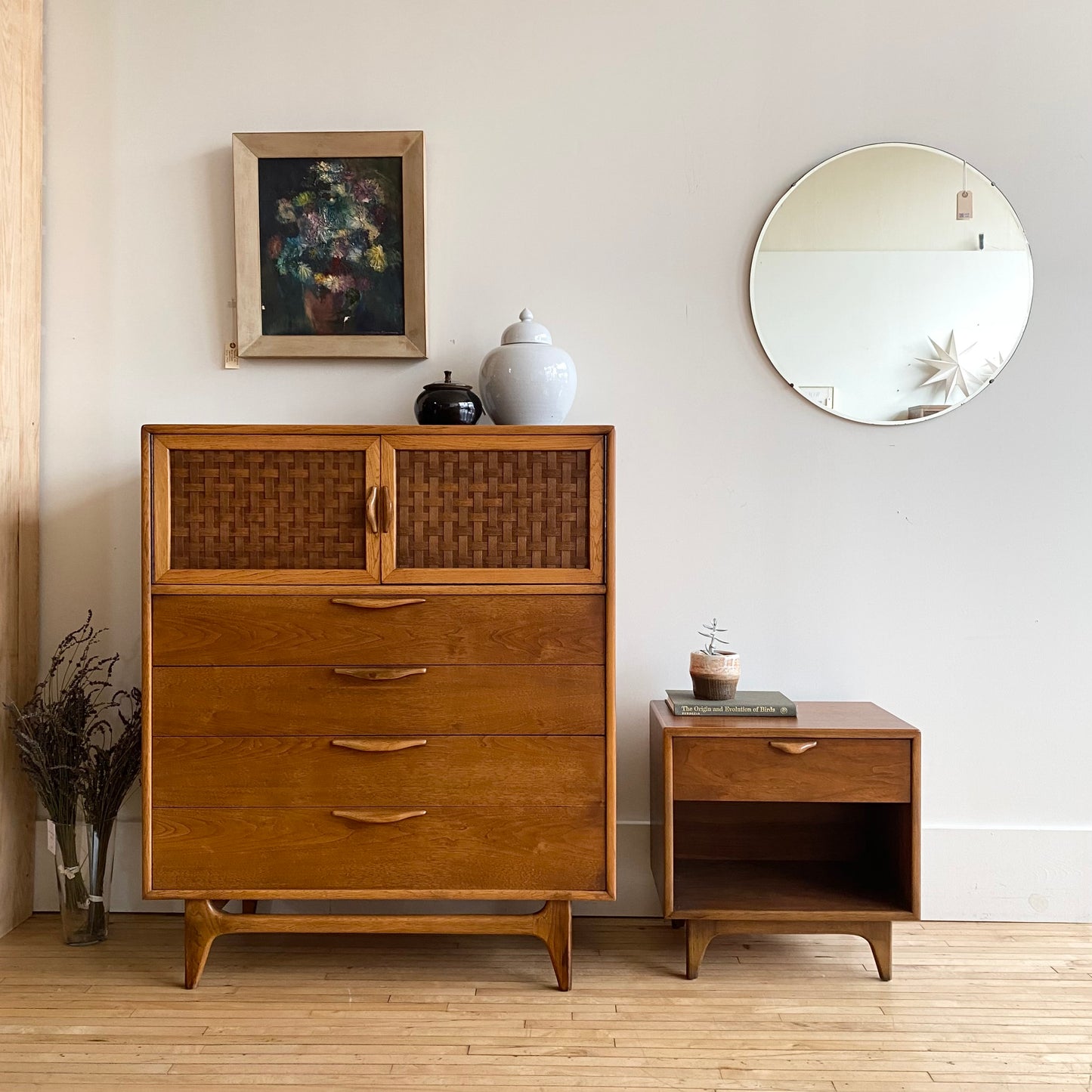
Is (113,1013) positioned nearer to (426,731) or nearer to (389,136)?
(426,731)

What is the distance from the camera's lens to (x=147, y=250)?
238cm

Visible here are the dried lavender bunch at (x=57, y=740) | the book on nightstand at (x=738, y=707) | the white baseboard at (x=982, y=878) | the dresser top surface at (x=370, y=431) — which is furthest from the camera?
the white baseboard at (x=982, y=878)

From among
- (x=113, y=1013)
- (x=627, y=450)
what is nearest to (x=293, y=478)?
(x=627, y=450)

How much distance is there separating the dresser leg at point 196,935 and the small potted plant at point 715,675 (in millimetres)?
1221

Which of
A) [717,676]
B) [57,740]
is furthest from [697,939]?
[57,740]

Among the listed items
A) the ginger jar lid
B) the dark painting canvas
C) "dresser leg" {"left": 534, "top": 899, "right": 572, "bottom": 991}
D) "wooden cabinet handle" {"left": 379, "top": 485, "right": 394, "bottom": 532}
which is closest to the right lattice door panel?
"wooden cabinet handle" {"left": 379, "top": 485, "right": 394, "bottom": 532}

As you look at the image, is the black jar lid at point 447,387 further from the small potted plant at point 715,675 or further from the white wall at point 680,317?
the small potted plant at point 715,675

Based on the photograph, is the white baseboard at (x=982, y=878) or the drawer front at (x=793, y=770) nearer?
the drawer front at (x=793, y=770)

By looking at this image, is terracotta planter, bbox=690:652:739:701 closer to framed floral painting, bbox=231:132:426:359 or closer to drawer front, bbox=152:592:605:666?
drawer front, bbox=152:592:605:666

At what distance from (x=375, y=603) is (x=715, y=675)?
2.69ft

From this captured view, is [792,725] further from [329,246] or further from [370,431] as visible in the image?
[329,246]

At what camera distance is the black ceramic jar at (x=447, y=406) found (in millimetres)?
2062

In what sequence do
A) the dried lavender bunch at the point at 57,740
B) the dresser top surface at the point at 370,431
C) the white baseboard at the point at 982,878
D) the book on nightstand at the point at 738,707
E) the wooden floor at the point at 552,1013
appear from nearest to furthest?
the wooden floor at the point at 552,1013
the dresser top surface at the point at 370,431
the book on nightstand at the point at 738,707
the dried lavender bunch at the point at 57,740
the white baseboard at the point at 982,878

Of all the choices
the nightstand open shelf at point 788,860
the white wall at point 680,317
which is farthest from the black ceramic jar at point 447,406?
the nightstand open shelf at point 788,860
